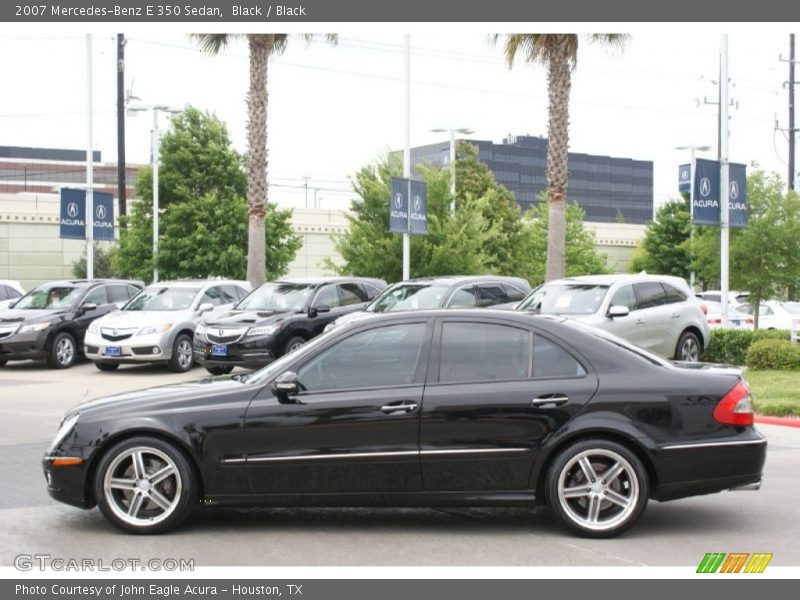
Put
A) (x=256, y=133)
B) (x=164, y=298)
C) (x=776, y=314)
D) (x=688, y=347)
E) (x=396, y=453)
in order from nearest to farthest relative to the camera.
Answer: (x=396, y=453), (x=688, y=347), (x=164, y=298), (x=256, y=133), (x=776, y=314)

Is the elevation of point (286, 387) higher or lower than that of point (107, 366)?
higher

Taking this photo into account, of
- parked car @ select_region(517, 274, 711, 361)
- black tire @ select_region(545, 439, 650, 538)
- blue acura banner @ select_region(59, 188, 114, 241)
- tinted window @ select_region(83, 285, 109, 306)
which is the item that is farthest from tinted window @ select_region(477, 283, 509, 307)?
blue acura banner @ select_region(59, 188, 114, 241)

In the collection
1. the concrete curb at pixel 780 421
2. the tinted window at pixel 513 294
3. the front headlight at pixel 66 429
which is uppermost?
the tinted window at pixel 513 294

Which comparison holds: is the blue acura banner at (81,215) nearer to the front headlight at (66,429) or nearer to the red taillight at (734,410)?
the front headlight at (66,429)

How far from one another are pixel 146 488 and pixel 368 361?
175 cm

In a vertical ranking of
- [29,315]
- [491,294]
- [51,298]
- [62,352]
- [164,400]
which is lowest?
[62,352]

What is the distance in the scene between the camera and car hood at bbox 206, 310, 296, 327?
17.9m

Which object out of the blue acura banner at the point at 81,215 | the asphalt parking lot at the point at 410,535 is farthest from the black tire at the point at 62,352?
the asphalt parking lot at the point at 410,535

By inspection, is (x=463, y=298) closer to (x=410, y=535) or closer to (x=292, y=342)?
(x=292, y=342)

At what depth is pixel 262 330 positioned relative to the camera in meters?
17.7

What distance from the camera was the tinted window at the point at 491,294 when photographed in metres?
18.3

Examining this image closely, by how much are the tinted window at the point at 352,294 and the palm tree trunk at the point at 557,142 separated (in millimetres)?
4459

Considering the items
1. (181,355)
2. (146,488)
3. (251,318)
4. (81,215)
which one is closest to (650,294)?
(251,318)

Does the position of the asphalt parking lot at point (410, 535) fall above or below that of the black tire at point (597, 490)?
below
